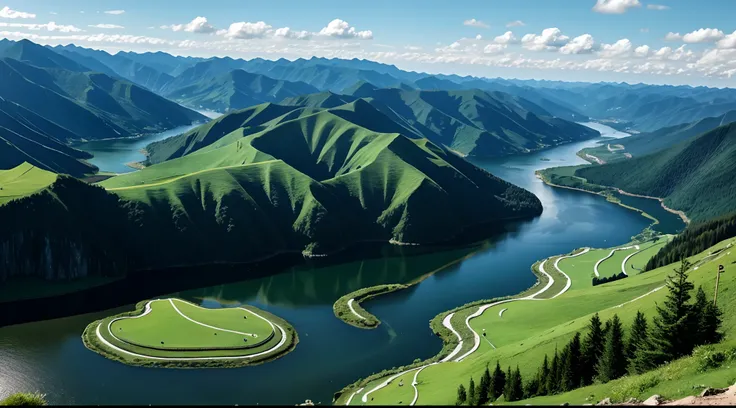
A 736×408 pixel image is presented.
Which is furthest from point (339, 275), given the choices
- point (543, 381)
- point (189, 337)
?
point (543, 381)

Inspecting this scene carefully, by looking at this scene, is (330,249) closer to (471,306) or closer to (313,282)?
(313,282)

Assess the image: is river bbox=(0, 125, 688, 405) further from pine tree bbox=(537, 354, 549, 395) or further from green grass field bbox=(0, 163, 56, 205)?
green grass field bbox=(0, 163, 56, 205)

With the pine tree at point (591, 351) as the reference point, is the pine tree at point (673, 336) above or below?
above

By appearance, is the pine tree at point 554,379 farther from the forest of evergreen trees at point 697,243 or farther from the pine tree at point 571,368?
the forest of evergreen trees at point 697,243

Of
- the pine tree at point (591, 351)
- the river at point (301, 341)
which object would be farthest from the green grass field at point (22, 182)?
the pine tree at point (591, 351)

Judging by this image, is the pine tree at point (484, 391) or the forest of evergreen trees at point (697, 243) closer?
the pine tree at point (484, 391)

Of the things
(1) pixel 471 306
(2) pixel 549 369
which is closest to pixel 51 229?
(1) pixel 471 306

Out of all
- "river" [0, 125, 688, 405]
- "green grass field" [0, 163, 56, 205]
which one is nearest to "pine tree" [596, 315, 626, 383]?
"river" [0, 125, 688, 405]

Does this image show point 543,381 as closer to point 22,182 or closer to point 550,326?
point 550,326
